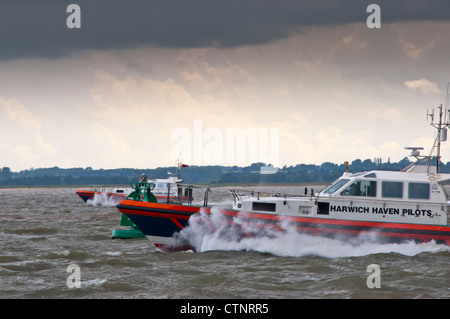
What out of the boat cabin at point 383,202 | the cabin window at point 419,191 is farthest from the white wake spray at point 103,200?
the cabin window at point 419,191

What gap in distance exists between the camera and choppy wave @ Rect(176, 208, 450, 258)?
56.5ft

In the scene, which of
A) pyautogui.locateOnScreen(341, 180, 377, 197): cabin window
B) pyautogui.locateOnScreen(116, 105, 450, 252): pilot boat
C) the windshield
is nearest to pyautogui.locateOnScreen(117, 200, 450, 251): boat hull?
pyautogui.locateOnScreen(116, 105, 450, 252): pilot boat

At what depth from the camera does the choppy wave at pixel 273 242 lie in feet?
56.5

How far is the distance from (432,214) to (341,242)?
9.89 ft

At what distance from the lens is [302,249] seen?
56.6 feet

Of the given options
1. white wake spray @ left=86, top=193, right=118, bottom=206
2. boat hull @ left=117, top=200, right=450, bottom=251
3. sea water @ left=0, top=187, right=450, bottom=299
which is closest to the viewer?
sea water @ left=0, top=187, right=450, bottom=299

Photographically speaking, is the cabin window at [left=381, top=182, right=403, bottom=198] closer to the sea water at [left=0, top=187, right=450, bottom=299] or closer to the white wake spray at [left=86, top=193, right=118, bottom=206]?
the sea water at [left=0, top=187, right=450, bottom=299]

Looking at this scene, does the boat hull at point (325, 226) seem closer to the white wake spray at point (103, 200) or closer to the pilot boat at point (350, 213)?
the pilot boat at point (350, 213)

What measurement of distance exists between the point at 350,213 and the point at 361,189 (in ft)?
2.70

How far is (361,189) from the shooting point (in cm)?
1734

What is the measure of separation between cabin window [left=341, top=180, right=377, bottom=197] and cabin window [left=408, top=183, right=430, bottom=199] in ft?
3.67

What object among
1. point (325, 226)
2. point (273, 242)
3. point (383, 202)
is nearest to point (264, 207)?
point (273, 242)
